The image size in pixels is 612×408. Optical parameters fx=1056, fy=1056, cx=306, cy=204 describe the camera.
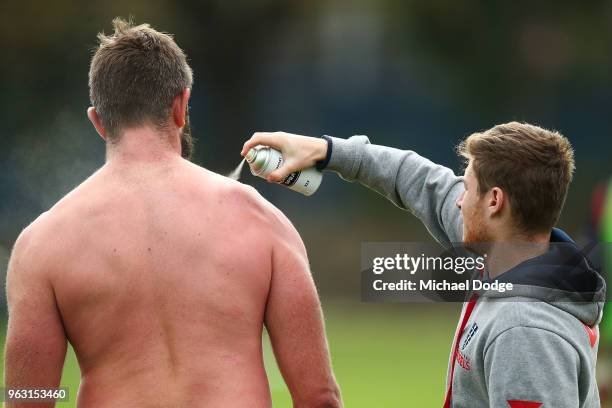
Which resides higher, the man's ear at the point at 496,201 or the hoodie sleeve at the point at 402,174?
the hoodie sleeve at the point at 402,174

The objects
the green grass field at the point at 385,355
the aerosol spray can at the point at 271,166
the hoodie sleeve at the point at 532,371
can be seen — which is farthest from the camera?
the green grass field at the point at 385,355

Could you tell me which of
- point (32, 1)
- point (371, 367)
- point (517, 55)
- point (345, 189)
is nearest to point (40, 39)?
point (32, 1)

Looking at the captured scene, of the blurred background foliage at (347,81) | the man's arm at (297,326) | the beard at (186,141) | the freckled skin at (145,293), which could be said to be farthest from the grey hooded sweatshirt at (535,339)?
the blurred background foliage at (347,81)

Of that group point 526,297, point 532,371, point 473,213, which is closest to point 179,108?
point 473,213

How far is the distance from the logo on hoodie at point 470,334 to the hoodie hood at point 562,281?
11 cm

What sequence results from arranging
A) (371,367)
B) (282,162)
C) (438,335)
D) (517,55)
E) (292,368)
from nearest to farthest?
(292,368) < (282,162) < (371,367) < (438,335) < (517,55)

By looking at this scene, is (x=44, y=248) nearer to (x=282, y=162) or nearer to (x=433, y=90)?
(x=282, y=162)

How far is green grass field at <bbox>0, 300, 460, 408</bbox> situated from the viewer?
405 inches

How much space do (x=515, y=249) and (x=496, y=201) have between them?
0.18 m

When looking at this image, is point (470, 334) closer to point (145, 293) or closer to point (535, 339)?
point (535, 339)

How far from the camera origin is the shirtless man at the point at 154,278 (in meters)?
3.13

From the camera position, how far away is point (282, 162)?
13.0 ft

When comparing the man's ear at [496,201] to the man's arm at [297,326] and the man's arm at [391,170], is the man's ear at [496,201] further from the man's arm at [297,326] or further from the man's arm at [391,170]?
the man's arm at [297,326]

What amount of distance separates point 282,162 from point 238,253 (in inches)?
31.1
